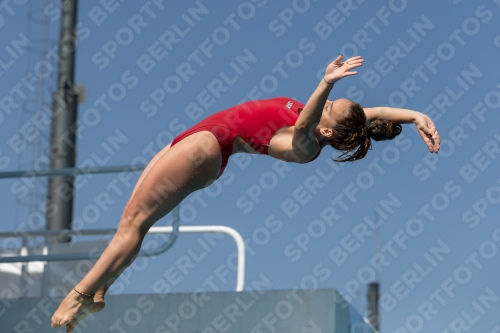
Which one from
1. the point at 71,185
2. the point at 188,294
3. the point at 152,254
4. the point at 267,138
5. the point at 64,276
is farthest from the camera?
the point at 71,185

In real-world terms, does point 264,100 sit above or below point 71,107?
above

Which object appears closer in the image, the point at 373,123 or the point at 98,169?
the point at 373,123

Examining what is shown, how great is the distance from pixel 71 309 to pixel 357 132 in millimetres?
1847

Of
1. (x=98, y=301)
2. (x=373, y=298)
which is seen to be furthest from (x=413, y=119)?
(x=373, y=298)

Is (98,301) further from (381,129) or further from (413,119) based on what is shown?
(413,119)

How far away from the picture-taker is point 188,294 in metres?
5.98

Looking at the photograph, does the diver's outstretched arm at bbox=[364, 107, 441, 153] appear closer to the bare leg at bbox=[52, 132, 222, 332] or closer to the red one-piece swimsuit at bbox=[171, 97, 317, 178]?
the red one-piece swimsuit at bbox=[171, 97, 317, 178]

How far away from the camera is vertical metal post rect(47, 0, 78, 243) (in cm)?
1141

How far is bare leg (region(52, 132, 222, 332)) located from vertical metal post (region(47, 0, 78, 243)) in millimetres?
6322

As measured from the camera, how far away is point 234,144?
5.02 metres

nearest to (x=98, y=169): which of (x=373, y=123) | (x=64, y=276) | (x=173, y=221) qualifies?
(x=173, y=221)

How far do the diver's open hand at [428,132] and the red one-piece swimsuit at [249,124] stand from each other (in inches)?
27.6

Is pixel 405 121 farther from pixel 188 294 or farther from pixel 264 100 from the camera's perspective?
pixel 188 294

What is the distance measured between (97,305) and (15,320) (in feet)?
5.10
